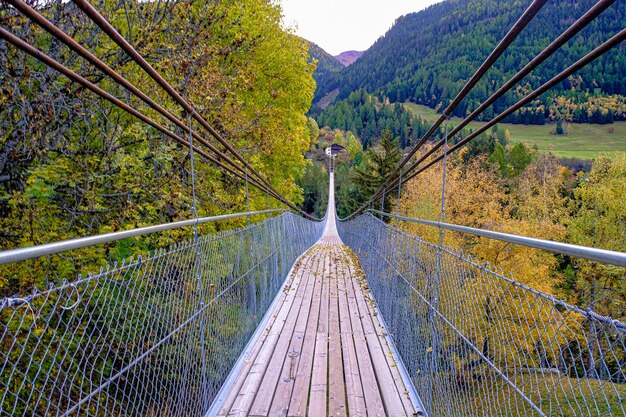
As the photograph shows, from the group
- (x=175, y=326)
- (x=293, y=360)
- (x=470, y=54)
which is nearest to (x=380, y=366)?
(x=293, y=360)

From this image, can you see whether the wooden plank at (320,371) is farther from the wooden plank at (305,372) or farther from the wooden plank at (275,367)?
the wooden plank at (275,367)

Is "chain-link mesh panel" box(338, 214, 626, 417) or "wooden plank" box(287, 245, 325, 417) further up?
"chain-link mesh panel" box(338, 214, 626, 417)

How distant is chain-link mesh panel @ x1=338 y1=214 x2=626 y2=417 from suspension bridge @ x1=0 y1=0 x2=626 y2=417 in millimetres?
14

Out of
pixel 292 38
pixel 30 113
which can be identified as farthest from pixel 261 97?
pixel 30 113

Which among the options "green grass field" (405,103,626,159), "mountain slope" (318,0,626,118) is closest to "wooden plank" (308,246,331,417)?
"mountain slope" (318,0,626,118)

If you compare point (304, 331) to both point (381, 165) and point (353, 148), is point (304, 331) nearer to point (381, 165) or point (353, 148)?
point (381, 165)

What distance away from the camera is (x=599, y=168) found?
21172 millimetres

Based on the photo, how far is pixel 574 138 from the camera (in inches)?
2452

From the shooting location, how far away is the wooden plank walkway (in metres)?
2.35

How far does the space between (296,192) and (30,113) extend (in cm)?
1102

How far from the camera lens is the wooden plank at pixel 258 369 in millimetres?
2322

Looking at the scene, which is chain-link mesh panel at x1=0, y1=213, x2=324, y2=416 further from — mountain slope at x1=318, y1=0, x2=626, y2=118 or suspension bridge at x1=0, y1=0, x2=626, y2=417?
mountain slope at x1=318, y1=0, x2=626, y2=118

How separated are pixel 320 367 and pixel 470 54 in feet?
407

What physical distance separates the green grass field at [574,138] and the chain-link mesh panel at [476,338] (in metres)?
54.7
